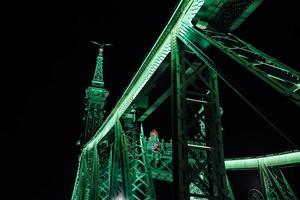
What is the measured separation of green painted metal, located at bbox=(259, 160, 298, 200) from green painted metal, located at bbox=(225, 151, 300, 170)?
35 cm

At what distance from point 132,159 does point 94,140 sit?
6701mm

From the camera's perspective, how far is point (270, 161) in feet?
55.2

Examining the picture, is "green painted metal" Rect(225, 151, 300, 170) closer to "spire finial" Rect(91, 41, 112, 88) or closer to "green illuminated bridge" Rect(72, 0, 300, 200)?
"green illuminated bridge" Rect(72, 0, 300, 200)

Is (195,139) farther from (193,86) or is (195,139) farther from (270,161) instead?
(270,161)

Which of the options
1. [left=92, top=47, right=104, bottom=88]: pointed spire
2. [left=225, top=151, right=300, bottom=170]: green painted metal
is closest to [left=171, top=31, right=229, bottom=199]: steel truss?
[left=225, top=151, right=300, bottom=170]: green painted metal

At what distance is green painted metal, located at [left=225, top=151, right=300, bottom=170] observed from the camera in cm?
1548

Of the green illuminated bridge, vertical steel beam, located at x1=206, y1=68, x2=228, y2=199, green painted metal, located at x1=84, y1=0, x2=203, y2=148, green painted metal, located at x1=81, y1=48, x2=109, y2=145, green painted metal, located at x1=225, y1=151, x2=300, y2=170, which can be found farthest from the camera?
green painted metal, located at x1=81, y1=48, x2=109, y2=145

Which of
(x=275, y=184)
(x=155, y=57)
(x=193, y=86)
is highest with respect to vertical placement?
(x=155, y=57)

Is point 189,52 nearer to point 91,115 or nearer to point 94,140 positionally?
point 94,140

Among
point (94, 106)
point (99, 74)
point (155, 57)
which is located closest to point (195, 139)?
point (155, 57)

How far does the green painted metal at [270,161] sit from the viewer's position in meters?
15.5

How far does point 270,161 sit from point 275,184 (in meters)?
1.28

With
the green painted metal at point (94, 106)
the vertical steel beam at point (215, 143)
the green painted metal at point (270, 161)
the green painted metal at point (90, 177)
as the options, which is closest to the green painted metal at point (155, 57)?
the vertical steel beam at point (215, 143)

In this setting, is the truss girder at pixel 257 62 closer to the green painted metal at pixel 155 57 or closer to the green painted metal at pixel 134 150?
the green painted metal at pixel 155 57
